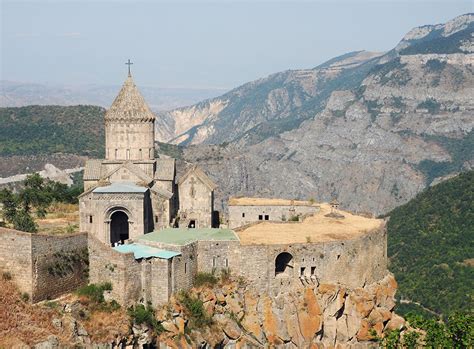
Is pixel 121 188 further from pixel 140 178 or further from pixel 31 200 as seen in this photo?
pixel 31 200

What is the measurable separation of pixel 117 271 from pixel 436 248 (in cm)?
6007

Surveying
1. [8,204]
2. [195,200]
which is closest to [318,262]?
[195,200]

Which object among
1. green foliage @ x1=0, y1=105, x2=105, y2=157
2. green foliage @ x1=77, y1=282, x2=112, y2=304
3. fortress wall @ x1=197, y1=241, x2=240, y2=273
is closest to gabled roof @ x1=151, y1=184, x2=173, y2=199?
fortress wall @ x1=197, y1=241, x2=240, y2=273

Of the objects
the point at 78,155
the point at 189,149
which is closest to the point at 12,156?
the point at 78,155

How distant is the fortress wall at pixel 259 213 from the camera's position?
58.5m

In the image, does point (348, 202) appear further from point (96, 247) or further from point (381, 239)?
point (96, 247)

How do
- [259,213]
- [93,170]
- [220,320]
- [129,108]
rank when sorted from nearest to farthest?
1. [220,320]
2. [93,170]
3. [129,108]
4. [259,213]

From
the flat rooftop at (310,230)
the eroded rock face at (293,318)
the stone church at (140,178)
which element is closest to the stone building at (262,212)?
the flat rooftop at (310,230)

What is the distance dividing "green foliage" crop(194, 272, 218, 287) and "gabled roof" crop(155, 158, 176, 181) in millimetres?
10911

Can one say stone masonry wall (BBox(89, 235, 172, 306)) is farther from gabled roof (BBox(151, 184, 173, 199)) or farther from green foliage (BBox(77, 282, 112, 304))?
gabled roof (BBox(151, 184, 173, 199))

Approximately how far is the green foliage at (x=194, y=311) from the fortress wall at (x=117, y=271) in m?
2.43

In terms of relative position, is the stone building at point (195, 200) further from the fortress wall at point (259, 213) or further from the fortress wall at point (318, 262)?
the fortress wall at point (318, 262)

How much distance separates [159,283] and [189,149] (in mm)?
128922

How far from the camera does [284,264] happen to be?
4597cm
